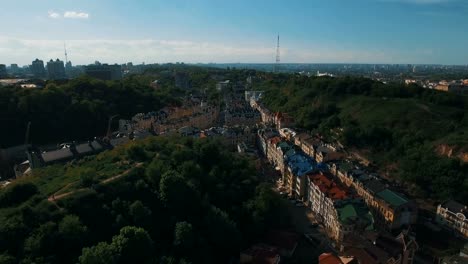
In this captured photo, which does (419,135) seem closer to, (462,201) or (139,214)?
(462,201)

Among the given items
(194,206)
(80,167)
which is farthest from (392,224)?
(80,167)

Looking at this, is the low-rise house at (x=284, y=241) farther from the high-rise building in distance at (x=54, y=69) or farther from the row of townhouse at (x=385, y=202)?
the high-rise building in distance at (x=54, y=69)

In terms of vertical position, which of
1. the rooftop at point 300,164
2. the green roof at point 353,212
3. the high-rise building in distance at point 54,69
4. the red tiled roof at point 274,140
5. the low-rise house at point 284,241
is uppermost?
the high-rise building in distance at point 54,69

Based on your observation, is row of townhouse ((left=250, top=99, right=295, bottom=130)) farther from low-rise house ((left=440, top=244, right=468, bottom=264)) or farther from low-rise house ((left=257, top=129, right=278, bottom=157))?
low-rise house ((left=440, top=244, right=468, bottom=264))

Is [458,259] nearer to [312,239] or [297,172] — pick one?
[312,239]

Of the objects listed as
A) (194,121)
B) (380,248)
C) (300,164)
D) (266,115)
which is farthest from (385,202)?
(266,115)

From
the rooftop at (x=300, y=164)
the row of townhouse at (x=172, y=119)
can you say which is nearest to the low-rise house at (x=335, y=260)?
the rooftop at (x=300, y=164)
